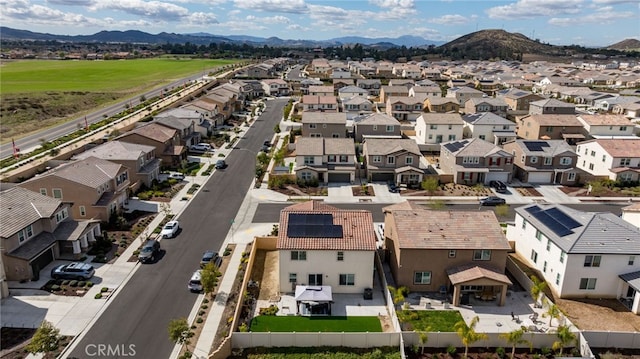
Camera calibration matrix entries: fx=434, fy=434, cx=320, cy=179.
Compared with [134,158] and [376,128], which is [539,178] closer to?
[376,128]

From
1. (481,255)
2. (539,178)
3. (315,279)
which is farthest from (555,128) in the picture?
(315,279)

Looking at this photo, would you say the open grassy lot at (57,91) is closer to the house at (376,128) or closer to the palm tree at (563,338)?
the house at (376,128)

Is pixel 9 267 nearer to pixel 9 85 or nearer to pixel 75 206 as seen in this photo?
pixel 75 206

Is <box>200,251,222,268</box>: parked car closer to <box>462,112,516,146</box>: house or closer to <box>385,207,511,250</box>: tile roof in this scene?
<box>385,207,511,250</box>: tile roof

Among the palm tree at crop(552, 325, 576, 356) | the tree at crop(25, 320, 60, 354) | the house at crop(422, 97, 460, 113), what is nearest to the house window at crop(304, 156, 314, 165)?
the palm tree at crop(552, 325, 576, 356)

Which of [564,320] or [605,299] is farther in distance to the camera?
[605,299]

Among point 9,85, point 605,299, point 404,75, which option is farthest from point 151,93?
point 605,299

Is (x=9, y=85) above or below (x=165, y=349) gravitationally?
above
